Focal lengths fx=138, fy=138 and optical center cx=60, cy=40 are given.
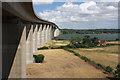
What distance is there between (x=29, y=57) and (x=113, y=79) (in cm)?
1472

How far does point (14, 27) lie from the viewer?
1340 centimetres

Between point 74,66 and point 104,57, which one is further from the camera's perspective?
point 104,57

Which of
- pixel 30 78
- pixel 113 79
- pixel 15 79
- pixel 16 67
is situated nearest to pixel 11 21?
pixel 16 67

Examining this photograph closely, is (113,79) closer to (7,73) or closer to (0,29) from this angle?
(7,73)

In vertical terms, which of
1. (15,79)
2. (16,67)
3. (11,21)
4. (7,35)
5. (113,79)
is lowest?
(113,79)

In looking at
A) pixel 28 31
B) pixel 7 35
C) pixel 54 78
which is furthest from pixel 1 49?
pixel 28 31

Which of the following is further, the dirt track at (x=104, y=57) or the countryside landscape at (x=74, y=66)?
the dirt track at (x=104, y=57)

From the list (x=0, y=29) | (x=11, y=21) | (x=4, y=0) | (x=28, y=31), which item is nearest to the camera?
(x=4, y=0)

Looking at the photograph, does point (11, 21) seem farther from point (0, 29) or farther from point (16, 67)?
point (16, 67)

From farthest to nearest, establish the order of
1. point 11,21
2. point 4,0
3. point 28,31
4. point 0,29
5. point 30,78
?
1. point 28,31
2. point 30,78
3. point 11,21
4. point 0,29
5. point 4,0

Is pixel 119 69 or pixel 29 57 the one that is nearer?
pixel 119 69

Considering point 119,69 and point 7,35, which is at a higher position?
point 7,35

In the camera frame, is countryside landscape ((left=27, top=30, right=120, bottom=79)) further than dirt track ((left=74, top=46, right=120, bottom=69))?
No

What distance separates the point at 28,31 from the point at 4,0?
18.3 m
